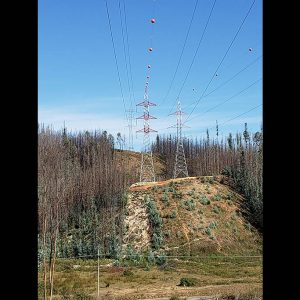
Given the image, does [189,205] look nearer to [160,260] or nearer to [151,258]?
[151,258]

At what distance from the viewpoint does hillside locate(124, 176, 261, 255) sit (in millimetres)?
35344

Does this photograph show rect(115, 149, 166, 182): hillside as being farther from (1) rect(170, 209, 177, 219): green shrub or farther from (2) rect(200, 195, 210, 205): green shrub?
(1) rect(170, 209, 177, 219): green shrub

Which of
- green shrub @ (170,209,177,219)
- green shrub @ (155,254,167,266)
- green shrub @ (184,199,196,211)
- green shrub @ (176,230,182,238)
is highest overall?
green shrub @ (184,199,196,211)

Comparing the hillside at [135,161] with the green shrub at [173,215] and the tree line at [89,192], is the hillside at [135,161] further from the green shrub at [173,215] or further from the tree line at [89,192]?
the green shrub at [173,215]

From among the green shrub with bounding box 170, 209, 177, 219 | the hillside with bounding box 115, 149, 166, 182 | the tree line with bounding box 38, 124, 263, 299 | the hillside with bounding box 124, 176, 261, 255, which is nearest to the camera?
the tree line with bounding box 38, 124, 263, 299

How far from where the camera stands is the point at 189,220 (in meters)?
38.0

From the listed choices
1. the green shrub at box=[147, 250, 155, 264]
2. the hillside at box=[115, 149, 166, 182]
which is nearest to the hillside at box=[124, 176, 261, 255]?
the green shrub at box=[147, 250, 155, 264]

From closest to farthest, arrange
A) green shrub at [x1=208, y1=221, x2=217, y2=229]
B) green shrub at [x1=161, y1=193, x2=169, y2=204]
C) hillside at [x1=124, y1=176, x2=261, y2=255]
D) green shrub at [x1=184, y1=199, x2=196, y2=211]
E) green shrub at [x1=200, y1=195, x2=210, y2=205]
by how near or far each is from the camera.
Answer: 1. hillside at [x1=124, y1=176, x2=261, y2=255]
2. green shrub at [x1=208, y1=221, x2=217, y2=229]
3. green shrub at [x1=184, y1=199, x2=196, y2=211]
4. green shrub at [x1=161, y1=193, x2=169, y2=204]
5. green shrub at [x1=200, y1=195, x2=210, y2=205]

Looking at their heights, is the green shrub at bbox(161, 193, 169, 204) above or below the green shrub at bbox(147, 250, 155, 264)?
above

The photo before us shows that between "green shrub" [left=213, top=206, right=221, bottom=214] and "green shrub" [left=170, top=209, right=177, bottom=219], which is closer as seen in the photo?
"green shrub" [left=170, top=209, right=177, bottom=219]

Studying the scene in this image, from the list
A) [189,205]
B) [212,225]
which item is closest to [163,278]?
[212,225]
